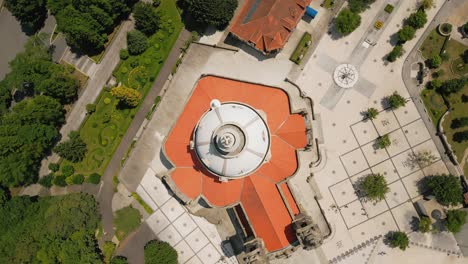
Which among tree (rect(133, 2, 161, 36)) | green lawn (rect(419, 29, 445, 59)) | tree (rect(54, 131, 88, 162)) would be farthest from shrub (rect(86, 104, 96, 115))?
green lawn (rect(419, 29, 445, 59))

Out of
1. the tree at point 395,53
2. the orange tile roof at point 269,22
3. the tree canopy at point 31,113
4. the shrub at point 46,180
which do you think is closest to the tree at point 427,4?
the tree at point 395,53

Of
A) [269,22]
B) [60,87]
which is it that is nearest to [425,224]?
[269,22]

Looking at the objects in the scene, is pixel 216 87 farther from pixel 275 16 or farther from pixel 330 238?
pixel 330 238

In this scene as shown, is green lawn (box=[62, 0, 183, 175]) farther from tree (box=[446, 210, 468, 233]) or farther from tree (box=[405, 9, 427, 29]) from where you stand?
tree (box=[446, 210, 468, 233])

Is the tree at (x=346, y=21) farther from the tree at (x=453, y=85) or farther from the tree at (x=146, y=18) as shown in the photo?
the tree at (x=146, y=18)

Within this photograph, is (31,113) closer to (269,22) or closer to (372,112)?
(269,22)

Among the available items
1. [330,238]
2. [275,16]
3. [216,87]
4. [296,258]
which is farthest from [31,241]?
[275,16]
